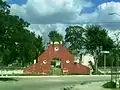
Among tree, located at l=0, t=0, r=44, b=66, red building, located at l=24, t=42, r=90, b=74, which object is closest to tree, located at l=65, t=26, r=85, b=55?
red building, located at l=24, t=42, r=90, b=74

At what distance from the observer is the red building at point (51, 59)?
3465 inches

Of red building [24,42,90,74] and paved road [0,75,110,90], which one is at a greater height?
red building [24,42,90,74]

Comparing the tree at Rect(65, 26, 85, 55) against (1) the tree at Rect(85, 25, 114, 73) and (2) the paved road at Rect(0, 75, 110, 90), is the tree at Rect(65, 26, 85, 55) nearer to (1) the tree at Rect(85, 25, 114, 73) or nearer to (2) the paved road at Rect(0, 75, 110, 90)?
(1) the tree at Rect(85, 25, 114, 73)

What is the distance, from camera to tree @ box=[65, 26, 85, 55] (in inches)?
4938

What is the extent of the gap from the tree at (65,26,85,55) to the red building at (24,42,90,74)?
33.2m

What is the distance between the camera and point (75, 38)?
423 ft

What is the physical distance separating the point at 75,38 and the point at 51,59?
41.2m

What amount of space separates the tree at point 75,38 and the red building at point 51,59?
33247 millimetres

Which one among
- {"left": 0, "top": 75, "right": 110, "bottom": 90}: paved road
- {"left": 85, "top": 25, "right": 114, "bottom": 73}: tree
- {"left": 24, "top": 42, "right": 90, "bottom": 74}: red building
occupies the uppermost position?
{"left": 85, "top": 25, "right": 114, "bottom": 73}: tree

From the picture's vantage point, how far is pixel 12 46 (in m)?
61.1

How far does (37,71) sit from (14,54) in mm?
26530

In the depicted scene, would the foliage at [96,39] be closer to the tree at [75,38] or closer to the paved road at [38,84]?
the tree at [75,38]

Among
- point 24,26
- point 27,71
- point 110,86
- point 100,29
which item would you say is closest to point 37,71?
point 27,71

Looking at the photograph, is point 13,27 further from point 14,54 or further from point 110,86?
point 110,86
